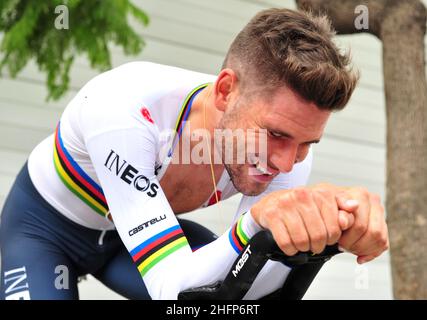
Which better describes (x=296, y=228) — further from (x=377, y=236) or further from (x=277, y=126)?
(x=277, y=126)

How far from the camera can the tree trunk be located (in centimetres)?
395

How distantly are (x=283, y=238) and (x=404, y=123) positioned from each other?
2.72 m

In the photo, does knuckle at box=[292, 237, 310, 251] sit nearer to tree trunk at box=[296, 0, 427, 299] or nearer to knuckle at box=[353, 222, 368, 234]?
knuckle at box=[353, 222, 368, 234]

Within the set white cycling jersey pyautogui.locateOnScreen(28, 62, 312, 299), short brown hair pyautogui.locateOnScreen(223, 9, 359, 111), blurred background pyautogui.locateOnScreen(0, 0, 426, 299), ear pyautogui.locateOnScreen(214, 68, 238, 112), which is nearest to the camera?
white cycling jersey pyautogui.locateOnScreen(28, 62, 312, 299)

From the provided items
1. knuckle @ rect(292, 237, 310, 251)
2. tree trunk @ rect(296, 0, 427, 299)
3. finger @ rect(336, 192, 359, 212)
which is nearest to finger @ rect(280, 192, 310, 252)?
knuckle @ rect(292, 237, 310, 251)

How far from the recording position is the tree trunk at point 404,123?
3951 mm

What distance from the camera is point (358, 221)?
1.68 meters

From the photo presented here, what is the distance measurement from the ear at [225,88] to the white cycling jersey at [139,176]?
144mm

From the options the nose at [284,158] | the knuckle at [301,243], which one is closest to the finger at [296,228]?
the knuckle at [301,243]

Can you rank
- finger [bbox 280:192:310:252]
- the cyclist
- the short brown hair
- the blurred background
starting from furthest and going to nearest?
the blurred background < the short brown hair < the cyclist < finger [bbox 280:192:310:252]

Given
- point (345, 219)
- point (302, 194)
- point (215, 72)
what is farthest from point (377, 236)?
point (215, 72)

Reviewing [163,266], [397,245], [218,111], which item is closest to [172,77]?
[218,111]

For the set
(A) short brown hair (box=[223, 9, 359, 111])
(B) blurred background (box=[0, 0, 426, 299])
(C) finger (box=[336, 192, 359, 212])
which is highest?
(A) short brown hair (box=[223, 9, 359, 111])

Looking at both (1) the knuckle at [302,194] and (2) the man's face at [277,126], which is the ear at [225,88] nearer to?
(2) the man's face at [277,126]
